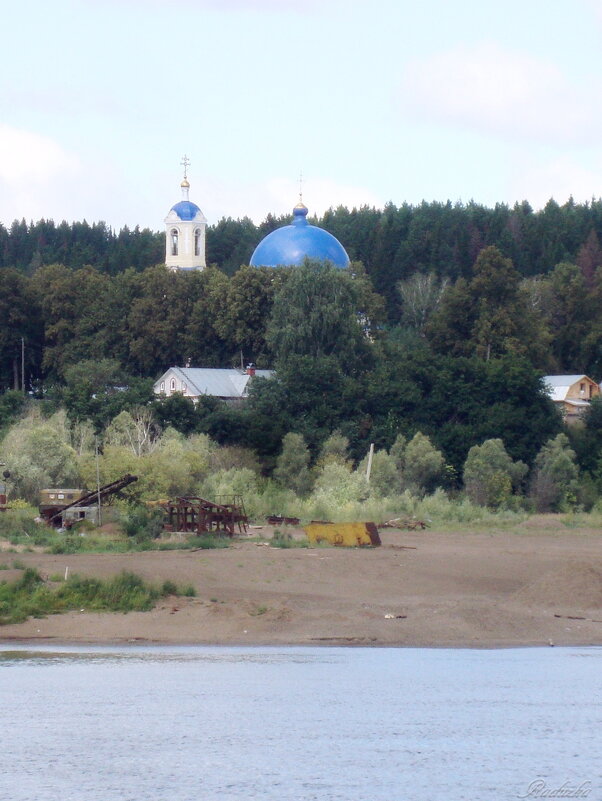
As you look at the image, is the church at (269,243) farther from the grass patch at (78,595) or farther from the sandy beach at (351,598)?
the grass patch at (78,595)

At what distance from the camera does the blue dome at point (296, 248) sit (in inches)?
2928

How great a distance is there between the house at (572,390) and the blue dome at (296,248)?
1255 centimetres

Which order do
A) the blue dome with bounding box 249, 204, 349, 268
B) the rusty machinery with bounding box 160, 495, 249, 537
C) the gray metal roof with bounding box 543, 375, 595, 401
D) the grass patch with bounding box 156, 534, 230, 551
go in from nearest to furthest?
1. the grass patch with bounding box 156, 534, 230, 551
2. the rusty machinery with bounding box 160, 495, 249, 537
3. the gray metal roof with bounding box 543, 375, 595, 401
4. the blue dome with bounding box 249, 204, 349, 268

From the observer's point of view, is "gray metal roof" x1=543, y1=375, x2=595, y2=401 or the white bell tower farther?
the white bell tower

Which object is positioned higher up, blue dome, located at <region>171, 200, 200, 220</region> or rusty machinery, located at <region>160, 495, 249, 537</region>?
blue dome, located at <region>171, 200, 200, 220</region>

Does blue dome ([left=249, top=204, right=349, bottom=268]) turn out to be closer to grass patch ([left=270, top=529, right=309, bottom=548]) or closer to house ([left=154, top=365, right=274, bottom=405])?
house ([left=154, top=365, right=274, bottom=405])

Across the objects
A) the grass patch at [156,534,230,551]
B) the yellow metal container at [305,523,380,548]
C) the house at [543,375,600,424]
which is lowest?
the grass patch at [156,534,230,551]

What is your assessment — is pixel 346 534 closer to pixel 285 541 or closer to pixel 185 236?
pixel 285 541

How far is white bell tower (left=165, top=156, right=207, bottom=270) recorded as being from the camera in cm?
8200

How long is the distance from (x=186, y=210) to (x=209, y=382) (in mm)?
22061

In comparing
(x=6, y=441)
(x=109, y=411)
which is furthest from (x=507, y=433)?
(x=6, y=441)

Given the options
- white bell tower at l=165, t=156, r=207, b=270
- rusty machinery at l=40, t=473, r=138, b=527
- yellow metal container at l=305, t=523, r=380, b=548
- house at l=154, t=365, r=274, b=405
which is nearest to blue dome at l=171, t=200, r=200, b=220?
white bell tower at l=165, t=156, r=207, b=270
